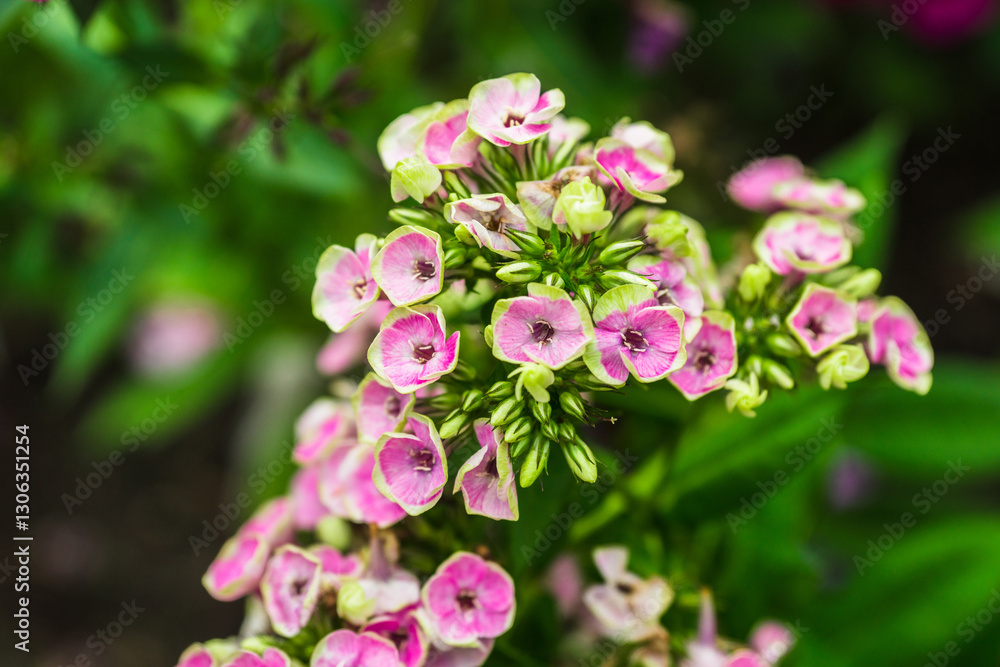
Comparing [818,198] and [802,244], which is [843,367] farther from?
[818,198]

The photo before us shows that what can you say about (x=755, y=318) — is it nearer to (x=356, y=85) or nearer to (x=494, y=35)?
(x=356, y=85)

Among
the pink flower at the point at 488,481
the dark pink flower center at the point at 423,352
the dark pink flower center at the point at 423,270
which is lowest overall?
the pink flower at the point at 488,481

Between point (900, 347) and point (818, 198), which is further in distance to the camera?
point (818, 198)

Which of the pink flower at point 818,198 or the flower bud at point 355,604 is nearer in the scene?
the flower bud at point 355,604

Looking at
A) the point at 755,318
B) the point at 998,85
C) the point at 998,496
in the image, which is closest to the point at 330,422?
the point at 755,318

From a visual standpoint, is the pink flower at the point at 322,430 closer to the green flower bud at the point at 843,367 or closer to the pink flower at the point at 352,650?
the pink flower at the point at 352,650

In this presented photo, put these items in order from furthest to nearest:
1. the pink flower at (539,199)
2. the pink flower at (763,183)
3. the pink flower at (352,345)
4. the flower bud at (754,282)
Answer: the pink flower at (763,183), the pink flower at (352,345), the flower bud at (754,282), the pink flower at (539,199)

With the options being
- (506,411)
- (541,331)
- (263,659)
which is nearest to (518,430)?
(506,411)

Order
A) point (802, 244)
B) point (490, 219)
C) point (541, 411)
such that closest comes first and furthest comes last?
point (541, 411)
point (490, 219)
point (802, 244)

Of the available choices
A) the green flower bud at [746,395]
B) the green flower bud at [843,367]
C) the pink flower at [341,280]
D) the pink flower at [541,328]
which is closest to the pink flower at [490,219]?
the pink flower at [541,328]
